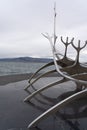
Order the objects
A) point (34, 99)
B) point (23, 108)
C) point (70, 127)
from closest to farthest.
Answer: point (70, 127) → point (23, 108) → point (34, 99)

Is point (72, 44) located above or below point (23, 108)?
above

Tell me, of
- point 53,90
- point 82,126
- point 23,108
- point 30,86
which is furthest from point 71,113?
point 30,86

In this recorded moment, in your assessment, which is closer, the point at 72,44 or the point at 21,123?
the point at 21,123

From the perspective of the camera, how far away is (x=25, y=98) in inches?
552

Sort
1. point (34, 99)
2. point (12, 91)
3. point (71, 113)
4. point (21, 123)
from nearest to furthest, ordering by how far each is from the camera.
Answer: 1. point (21, 123)
2. point (71, 113)
3. point (34, 99)
4. point (12, 91)

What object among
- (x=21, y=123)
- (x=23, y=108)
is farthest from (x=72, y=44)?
(x=21, y=123)

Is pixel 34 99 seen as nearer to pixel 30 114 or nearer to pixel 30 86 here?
pixel 30 114

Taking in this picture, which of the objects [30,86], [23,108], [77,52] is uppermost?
[77,52]

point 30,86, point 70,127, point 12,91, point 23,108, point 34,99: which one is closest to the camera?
point 70,127

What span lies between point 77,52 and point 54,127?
205 inches

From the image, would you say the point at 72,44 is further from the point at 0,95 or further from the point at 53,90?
the point at 0,95

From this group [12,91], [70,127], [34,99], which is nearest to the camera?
[70,127]

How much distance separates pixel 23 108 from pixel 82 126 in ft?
10.6

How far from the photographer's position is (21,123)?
35.3ft
